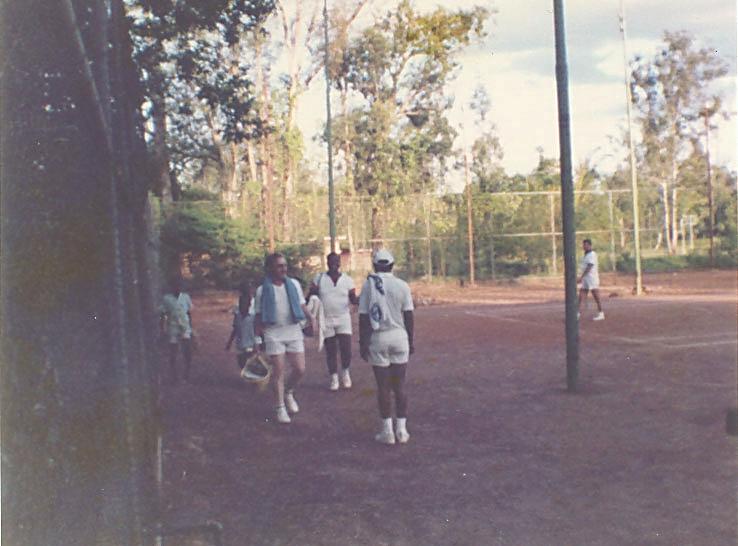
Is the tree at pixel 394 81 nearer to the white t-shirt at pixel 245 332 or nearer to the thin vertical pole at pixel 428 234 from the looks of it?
the thin vertical pole at pixel 428 234

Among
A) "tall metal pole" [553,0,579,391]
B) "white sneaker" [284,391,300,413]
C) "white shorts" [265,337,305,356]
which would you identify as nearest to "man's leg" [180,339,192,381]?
"white sneaker" [284,391,300,413]

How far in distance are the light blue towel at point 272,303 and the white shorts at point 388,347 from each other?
1202mm

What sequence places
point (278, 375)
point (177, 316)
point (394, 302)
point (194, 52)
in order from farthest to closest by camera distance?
point (194, 52), point (177, 316), point (278, 375), point (394, 302)

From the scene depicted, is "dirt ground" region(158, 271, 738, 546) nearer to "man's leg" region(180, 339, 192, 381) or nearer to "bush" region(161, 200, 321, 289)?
"man's leg" region(180, 339, 192, 381)

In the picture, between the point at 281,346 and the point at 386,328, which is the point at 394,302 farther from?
the point at 281,346

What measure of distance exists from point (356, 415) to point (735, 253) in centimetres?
3159

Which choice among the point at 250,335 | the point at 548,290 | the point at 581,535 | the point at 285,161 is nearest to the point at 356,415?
the point at 250,335

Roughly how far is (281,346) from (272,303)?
0.43m

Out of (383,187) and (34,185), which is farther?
(383,187)

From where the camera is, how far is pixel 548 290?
29953 mm

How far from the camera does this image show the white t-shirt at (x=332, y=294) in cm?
1070

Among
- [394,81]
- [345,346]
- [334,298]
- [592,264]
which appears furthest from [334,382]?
[394,81]

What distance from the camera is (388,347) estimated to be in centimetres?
789

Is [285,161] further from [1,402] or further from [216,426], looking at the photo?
[1,402]
